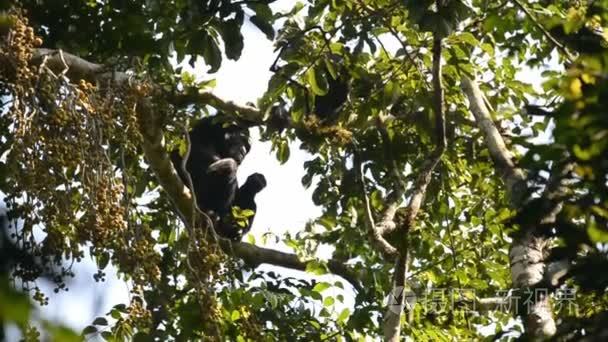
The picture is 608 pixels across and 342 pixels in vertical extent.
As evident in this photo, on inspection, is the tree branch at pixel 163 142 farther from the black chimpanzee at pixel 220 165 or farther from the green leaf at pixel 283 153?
the black chimpanzee at pixel 220 165

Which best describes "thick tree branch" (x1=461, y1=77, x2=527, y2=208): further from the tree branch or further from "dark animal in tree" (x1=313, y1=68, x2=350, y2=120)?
"dark animal in tree" (x1=313, y1=68, x2=350, y2=120)

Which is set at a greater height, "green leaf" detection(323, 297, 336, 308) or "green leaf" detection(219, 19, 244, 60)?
"green leaf" detection(219, 19, 244, 60)

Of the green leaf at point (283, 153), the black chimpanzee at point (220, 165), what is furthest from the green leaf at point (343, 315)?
the black chimpanzee at point (220, 165)

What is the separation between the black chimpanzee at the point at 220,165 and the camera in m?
7.81

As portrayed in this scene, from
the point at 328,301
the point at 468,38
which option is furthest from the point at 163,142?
the point at 468,38

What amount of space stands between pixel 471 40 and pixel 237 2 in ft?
3.81

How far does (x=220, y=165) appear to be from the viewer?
8000mm

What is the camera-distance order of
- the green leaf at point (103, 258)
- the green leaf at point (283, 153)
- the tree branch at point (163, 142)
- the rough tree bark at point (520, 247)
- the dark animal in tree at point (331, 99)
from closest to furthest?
the green leaf at point (103, 258)
the rough tree bark at point (520, 247)
the tree branch at point (163, 142)
the green leaf at point (283, 153)
the dark animal in tree at point (331, 99)

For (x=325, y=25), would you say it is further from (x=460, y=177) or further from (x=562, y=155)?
(x=562, y=155)

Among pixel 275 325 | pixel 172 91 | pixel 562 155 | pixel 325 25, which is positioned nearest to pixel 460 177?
pixel 325 25

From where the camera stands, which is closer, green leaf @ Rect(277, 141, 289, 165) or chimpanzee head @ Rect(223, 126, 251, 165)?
green leaf @ Rect(277, 141, 289, 165)

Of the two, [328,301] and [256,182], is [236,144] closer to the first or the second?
[256,182]

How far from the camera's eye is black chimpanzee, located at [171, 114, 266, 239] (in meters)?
7.81

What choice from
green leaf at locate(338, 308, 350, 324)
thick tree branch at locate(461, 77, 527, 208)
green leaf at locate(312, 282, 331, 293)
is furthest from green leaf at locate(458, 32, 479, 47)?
green leaf at locate(338, 308, 350, 324)
